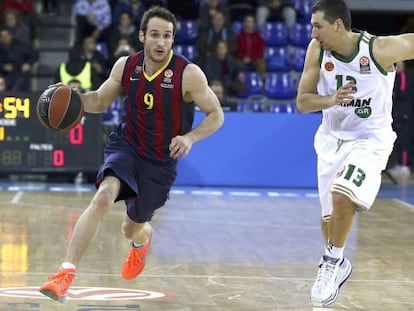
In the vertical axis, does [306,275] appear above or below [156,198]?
below

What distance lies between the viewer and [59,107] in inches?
273

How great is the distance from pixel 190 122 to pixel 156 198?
0.58 meters

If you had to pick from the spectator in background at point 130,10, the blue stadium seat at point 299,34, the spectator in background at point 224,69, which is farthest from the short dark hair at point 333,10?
the blue stadium seat at point 299,34

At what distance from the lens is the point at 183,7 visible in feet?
64.9

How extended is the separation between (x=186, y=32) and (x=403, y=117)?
4369 millimetres

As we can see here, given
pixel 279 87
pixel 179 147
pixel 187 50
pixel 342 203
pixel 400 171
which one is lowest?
pixel 400 171

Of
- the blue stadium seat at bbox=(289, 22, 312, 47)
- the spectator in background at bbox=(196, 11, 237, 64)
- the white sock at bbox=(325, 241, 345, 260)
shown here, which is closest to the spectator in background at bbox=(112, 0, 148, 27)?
the spectator in background at bbox=(196, 11, 237, 64)

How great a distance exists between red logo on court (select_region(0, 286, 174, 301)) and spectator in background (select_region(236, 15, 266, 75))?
11329mm

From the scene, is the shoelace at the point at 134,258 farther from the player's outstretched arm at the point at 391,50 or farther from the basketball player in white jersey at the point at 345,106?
the player's outstretched arm at the point at 391,50

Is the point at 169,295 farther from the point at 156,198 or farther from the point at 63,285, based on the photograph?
the point at 63,285

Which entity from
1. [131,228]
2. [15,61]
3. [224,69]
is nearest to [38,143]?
[15,61]

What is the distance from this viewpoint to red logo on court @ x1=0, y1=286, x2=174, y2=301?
6.94 metres

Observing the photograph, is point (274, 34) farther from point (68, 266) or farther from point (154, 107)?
point (68, 266)

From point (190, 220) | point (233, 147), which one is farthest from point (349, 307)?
point (233, 147)
